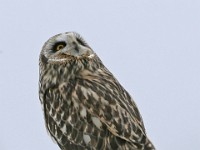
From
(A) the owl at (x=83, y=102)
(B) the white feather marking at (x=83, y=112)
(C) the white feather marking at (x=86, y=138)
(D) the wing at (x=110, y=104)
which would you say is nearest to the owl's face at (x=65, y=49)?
(A) the owl at (x=83, y=102)

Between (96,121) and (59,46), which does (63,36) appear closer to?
(59,46)

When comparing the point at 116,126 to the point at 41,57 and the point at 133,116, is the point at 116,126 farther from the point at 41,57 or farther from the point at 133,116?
the point at 41,57

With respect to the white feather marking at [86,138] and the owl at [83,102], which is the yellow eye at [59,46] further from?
the white feather marking at [86,138]

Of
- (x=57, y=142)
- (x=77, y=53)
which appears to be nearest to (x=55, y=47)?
(x=77, y=53)

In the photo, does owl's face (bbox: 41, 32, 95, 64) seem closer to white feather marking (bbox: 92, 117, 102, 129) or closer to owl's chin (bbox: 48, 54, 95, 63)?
owl's chin (bbox: 48, 54, 95, 63)

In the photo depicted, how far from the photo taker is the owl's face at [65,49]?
11579mm

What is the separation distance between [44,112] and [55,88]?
0.29 m

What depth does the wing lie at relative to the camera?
11203 mm

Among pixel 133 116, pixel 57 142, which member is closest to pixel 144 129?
pixel 133 116

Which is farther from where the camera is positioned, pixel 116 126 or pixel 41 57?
pixel 41 57

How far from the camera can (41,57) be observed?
11969mm

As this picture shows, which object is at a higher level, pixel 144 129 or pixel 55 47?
pixel 55 47

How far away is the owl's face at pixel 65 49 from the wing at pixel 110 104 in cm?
21

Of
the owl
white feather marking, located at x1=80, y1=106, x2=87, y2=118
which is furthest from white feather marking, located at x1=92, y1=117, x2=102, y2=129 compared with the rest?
white feather marking, located at x1=80, y1=106, x2=87, y2=118
